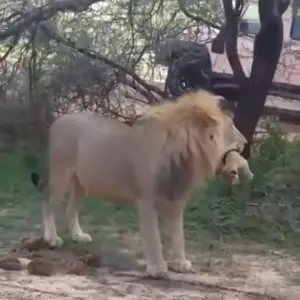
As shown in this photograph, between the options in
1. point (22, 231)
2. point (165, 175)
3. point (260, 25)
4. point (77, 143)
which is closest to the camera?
point (165, 175)

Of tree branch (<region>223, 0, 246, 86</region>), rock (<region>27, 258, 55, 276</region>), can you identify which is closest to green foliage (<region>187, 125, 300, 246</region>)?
tree branch (<region>223, 0, 246, 86</region>)

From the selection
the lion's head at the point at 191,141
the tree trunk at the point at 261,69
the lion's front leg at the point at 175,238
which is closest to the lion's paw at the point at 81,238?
the lion's front leg at the point at 175,238

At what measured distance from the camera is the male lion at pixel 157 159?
1.78 meters

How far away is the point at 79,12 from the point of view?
2.48 meters

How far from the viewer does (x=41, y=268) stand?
5.98 feet

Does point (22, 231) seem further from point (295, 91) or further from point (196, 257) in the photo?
point (295, 91)

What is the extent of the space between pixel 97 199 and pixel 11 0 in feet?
2.58

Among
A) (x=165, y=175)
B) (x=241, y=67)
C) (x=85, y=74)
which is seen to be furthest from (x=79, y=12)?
(x=165, y=175)

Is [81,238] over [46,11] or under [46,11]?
under

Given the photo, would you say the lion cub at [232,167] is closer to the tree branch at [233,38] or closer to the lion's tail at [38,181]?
the lion's tail at [38,181]

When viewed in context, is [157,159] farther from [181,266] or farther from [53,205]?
[53,205]

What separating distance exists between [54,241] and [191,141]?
18.1 inches

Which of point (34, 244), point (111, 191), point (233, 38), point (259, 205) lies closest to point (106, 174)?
point (111, 191)

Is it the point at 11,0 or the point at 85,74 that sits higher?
the point at 11,0
